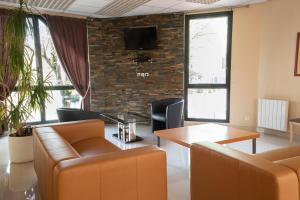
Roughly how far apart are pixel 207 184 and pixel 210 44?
429cm

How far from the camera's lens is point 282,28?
4.80 meters

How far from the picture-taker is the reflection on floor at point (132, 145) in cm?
273

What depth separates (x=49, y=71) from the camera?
581cm

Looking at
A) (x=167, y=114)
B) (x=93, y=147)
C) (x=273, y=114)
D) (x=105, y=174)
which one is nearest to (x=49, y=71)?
(x=167, y=114)

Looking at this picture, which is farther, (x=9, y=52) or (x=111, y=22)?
(x=111, y=22)

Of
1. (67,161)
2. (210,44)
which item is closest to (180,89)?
(210,44)

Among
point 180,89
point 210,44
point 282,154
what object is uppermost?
point 210,44

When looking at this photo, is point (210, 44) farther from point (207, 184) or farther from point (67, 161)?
point (67, 161)

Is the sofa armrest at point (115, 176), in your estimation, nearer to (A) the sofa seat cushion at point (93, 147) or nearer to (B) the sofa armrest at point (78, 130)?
(A) the sofa seat cushion at point (93, 147)

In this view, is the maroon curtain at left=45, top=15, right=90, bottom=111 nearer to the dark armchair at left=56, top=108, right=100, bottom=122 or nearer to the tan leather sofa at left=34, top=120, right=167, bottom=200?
the dark armchair at left=56, top=108, right=100, bottom=122

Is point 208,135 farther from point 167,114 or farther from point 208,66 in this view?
point 208,66

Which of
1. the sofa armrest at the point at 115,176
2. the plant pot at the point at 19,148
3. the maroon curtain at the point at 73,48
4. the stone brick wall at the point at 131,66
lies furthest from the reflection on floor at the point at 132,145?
the maroon curtain at the point at 73,48

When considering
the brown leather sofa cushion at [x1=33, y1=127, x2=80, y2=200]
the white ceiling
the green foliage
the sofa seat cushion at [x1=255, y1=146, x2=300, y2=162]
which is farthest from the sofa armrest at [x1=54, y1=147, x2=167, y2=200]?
the white ceiling

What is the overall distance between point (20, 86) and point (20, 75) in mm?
153
